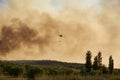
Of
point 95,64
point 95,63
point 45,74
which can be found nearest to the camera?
point 45,74

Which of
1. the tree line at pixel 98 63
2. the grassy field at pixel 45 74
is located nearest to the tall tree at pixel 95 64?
the tree line at pixel 98 63

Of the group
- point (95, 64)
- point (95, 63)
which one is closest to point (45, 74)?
point (95, 64)

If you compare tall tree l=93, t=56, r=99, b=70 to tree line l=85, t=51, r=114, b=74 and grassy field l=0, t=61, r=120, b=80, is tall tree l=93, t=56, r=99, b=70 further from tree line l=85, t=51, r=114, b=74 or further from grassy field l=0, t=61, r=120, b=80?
grassy field l=0, t=61, r=120, b=80

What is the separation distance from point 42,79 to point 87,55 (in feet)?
144

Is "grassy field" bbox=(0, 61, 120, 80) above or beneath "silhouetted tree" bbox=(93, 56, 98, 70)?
beneath

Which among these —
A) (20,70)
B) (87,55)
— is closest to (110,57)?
(87,55)

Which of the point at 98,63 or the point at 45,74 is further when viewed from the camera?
the point at 98,63

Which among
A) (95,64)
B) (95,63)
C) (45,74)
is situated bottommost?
(45,74)

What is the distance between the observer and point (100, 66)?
86.4 metres

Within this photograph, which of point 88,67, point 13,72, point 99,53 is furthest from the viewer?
point 99,53

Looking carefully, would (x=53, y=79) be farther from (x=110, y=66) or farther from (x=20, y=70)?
(x=110, y=66)

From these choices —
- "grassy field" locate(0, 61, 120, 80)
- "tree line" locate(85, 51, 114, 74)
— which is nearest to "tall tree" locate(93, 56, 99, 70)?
"tree line" locate(85, 51, 114, 74)

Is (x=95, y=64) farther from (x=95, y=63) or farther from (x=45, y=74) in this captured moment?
(x=45, y=74)

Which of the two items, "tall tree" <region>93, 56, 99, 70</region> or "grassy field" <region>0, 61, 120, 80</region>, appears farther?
"tall tree" <region>93, 56, 99, 70</region>
